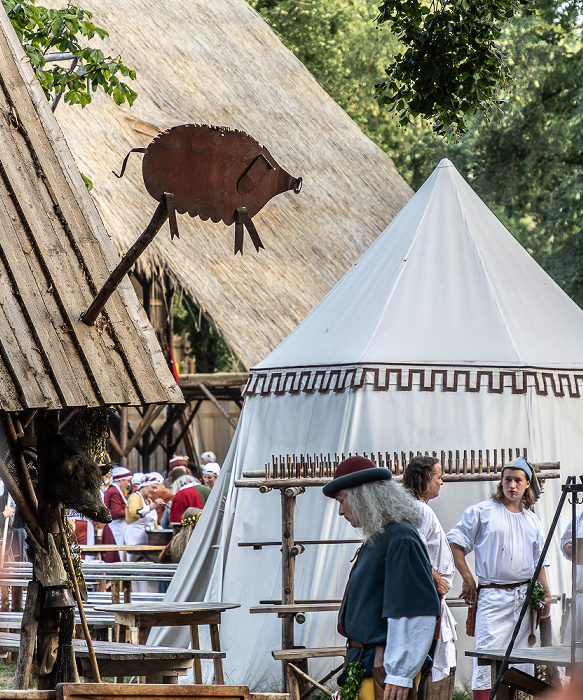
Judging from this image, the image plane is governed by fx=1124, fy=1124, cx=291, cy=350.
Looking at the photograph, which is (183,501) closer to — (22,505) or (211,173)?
(22,505)

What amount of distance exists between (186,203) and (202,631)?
557 cm

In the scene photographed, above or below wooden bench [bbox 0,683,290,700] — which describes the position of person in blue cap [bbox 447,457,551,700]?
above

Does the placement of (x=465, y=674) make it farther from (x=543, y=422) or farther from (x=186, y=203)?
(x=186, y=203)

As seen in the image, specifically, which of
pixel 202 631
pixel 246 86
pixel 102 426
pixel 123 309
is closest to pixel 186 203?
pixel 123 309

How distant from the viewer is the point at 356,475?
435 centimetres

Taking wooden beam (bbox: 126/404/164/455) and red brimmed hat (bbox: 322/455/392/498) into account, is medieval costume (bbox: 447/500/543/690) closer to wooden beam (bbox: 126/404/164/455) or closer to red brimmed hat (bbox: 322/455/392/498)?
red brimmed hat (bbox: 322/455/392/498)

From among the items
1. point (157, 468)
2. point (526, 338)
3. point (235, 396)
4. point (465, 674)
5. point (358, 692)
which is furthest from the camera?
point (157, 468)

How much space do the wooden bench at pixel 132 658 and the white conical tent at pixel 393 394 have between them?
188cm

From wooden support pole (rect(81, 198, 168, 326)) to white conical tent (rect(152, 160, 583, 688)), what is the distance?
4.26 m

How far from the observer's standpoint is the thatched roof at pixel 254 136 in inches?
568

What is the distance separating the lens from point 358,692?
4.30 meters

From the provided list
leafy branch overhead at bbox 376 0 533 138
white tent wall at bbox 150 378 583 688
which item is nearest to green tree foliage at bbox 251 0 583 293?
white tent wall at bbox 150 378 583 688

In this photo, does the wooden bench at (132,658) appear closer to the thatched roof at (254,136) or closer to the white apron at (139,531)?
the white apron at (139,531)

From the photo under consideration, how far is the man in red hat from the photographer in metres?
4.13
